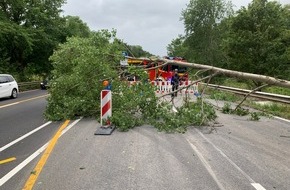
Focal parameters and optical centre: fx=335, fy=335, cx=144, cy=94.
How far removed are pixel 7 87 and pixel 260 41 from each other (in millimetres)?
17113

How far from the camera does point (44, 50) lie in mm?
42281

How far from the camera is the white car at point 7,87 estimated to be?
2056 cm

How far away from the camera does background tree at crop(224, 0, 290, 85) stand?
23125 millimetres

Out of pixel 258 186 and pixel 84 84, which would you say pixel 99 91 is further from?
Result: pixel 258 186

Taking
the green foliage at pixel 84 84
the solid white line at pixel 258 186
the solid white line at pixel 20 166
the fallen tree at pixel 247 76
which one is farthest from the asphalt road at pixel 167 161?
the green foliage at pixel 84 84

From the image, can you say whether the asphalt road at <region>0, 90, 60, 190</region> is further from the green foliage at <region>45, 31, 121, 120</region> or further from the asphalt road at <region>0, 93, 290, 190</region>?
the green foliage at <region>45, 31, 121, 120</region>

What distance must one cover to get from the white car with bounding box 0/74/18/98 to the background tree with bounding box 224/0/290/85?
15.4 metres

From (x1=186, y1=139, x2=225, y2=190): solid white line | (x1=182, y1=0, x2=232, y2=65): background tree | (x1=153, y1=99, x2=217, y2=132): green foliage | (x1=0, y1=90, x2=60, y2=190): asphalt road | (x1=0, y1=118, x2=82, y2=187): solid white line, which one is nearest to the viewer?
(x1=186, y1=139, x2=225, y2=190): solid white line

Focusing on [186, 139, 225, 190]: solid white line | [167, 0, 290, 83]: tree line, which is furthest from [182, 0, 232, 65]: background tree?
[186, 139, 225, 190]: solid white line

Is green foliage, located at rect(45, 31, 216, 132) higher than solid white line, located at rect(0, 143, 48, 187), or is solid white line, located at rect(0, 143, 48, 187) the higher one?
green foliage, located at rect(45, 31, 216, 132)

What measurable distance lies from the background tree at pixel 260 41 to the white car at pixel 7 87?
15380 millimetres

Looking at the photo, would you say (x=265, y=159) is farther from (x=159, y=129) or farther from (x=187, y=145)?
(x=159, y=129)

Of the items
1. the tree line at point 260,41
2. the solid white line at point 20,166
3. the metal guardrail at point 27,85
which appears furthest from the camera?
the metal guardrail at point 27,85

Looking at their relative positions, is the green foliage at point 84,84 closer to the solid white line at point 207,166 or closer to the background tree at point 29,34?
the solid white line at point 207,166
